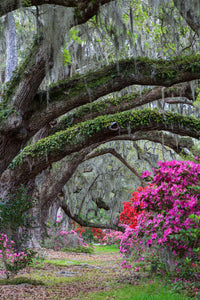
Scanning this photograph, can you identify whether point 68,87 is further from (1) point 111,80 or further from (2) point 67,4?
(2) point 67,4

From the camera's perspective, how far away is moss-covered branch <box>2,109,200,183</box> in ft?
18.8

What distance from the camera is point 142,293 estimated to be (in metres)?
4.19

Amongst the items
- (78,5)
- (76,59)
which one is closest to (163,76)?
(78,5)

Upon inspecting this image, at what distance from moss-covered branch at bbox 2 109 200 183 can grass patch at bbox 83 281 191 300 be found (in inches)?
97.5

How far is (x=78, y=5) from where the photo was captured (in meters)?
3.89

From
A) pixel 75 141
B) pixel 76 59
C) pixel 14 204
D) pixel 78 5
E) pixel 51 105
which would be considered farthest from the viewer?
pixel 76 59

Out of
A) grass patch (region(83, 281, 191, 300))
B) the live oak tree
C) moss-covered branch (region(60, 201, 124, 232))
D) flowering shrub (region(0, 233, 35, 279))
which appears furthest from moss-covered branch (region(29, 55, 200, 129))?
moss-covered branch (region(60, 201, 124, 232))

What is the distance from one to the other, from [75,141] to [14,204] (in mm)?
1562

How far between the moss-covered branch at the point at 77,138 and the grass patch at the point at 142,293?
2477mm

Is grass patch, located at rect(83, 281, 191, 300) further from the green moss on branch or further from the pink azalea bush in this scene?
the green moss on branch

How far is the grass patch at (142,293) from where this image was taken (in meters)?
3.79

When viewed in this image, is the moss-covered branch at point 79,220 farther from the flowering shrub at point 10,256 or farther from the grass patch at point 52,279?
the flowering shrub at point 10,256

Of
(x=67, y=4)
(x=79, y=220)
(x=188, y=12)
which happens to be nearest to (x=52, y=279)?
(x=67, y=4)

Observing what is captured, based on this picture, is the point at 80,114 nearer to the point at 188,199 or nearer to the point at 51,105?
the point at 51,105
